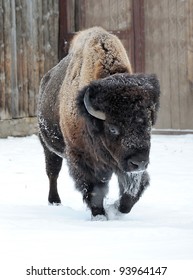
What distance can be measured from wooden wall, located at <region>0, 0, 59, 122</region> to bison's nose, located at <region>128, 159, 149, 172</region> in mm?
6618

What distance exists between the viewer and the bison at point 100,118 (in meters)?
4.56

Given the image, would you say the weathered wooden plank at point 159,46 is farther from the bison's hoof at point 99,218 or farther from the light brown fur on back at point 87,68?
the bison's hoof at point 99,218

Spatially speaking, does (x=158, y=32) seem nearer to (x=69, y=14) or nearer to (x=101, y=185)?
(x=69, y=14)

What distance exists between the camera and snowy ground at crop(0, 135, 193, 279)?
12.1ft

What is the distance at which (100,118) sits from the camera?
15.6ft

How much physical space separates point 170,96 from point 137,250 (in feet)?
24.9

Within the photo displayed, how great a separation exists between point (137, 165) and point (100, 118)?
0.48 meters

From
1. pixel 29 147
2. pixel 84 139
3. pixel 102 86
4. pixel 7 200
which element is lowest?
pixel 29 147

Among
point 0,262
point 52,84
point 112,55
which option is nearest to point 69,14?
point 52,84

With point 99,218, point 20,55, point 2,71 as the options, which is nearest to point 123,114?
point 99,218

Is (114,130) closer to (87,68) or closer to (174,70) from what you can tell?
(87,68)

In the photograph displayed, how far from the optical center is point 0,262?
3.49 meters

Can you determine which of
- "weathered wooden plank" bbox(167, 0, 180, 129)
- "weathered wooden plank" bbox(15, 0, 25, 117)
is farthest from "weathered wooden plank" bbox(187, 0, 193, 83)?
"weathered wooden plank" bbox(15, 0, 25, 117)

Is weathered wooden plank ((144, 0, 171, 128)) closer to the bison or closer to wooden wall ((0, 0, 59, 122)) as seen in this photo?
wooden wall ((0, 0, 59, 122))
